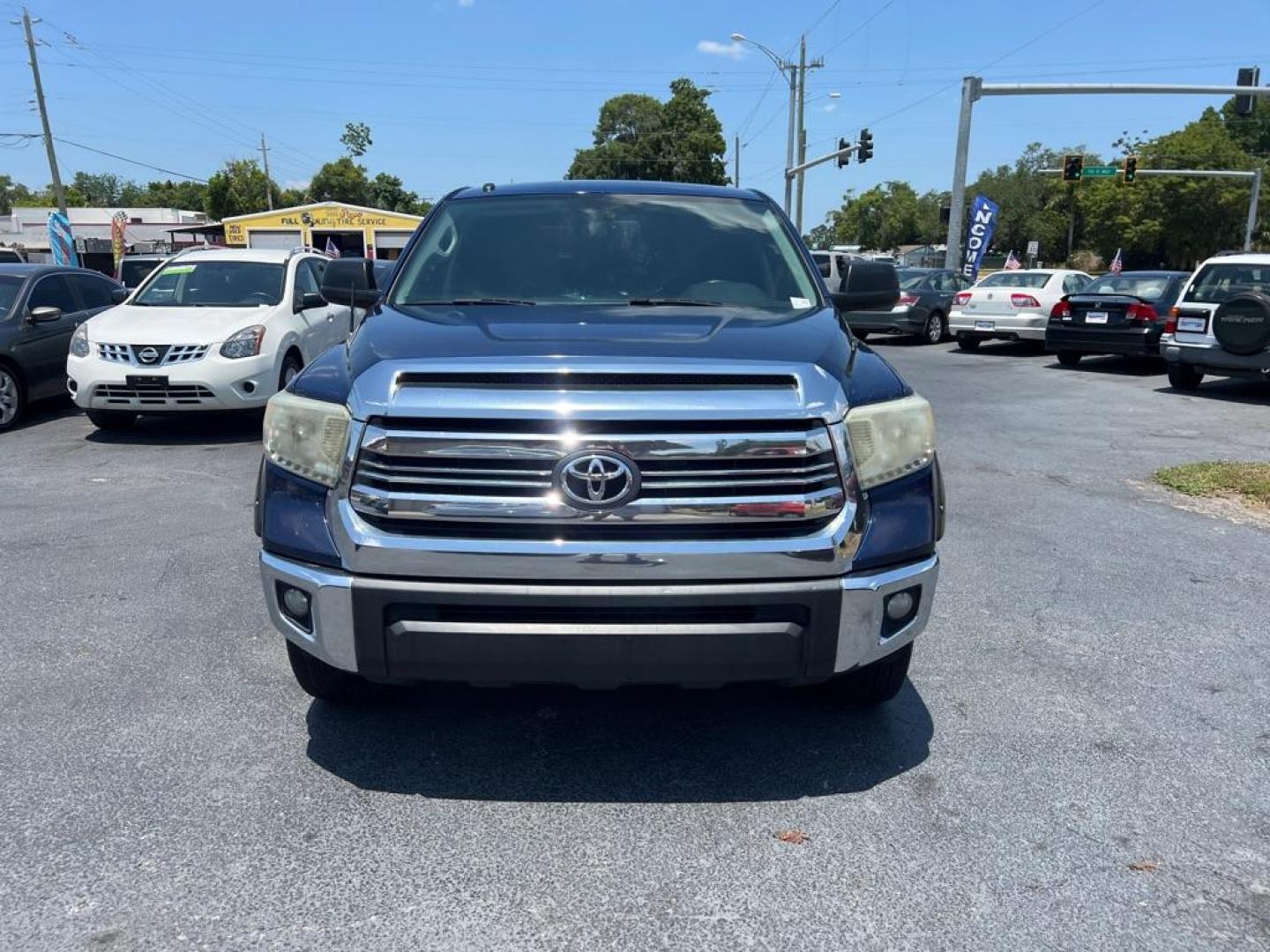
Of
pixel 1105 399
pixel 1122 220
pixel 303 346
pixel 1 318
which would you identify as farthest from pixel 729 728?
pixel 1122 220

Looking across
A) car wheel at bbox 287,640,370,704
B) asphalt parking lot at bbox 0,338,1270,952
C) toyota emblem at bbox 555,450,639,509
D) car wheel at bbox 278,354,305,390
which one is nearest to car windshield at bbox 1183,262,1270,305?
asphalt parking lot at bbox 0,338,1270,952

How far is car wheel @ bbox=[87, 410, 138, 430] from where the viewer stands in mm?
9092

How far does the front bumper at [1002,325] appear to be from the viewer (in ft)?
57.3

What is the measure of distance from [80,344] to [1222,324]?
12.6 meters

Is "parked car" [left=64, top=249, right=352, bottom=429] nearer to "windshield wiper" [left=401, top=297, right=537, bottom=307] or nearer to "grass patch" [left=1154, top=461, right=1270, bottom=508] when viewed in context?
"windshield wiper" [left=401, top=297, right=537, bottom=307]

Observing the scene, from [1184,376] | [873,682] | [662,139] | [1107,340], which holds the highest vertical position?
[662,139]

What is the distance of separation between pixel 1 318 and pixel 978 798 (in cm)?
1002

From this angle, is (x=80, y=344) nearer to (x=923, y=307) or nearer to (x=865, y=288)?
(x=865, y=288)

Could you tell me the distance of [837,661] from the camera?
2.82 meters

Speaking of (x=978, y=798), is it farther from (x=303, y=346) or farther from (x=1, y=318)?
(x=1, y=318)

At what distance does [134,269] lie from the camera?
2039cm

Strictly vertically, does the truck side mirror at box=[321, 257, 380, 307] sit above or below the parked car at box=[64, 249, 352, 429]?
above

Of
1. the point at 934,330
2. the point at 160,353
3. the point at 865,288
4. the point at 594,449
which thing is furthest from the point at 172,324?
the point at 934,330

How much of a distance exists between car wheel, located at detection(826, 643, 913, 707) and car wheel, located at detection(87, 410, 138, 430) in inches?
302
